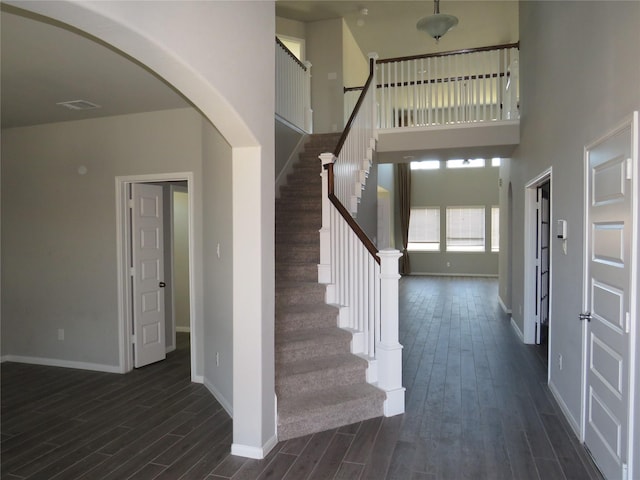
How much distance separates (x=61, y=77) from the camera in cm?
338

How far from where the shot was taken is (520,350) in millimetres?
5277

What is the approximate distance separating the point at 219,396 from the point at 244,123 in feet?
8.27

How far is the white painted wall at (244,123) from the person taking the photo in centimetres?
209

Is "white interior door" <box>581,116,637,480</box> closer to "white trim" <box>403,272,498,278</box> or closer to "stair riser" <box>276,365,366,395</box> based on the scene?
"stair riser" <box>276,365,366,395</box>

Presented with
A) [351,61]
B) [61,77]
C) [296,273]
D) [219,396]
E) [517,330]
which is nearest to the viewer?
[61,77]

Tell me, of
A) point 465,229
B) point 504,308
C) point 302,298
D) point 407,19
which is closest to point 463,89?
point 407,19

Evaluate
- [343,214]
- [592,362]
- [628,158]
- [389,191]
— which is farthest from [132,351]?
[389,191]

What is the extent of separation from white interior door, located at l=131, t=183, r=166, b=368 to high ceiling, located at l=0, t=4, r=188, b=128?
3.42ft

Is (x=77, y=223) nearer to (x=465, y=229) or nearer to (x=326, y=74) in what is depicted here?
(x=326, y=74)

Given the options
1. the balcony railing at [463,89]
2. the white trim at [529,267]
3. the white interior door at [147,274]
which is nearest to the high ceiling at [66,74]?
the white interior door at [147,274]

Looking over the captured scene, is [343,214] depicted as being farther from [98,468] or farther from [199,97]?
[98,468]

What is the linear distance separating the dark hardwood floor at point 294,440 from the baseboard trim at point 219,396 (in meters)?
0.05

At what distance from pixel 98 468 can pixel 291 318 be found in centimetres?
184

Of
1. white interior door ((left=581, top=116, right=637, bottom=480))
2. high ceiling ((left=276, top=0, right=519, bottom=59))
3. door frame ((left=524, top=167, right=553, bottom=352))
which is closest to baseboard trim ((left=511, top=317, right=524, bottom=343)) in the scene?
door frame ((left=524, top=167, right=553, bottom=352))
